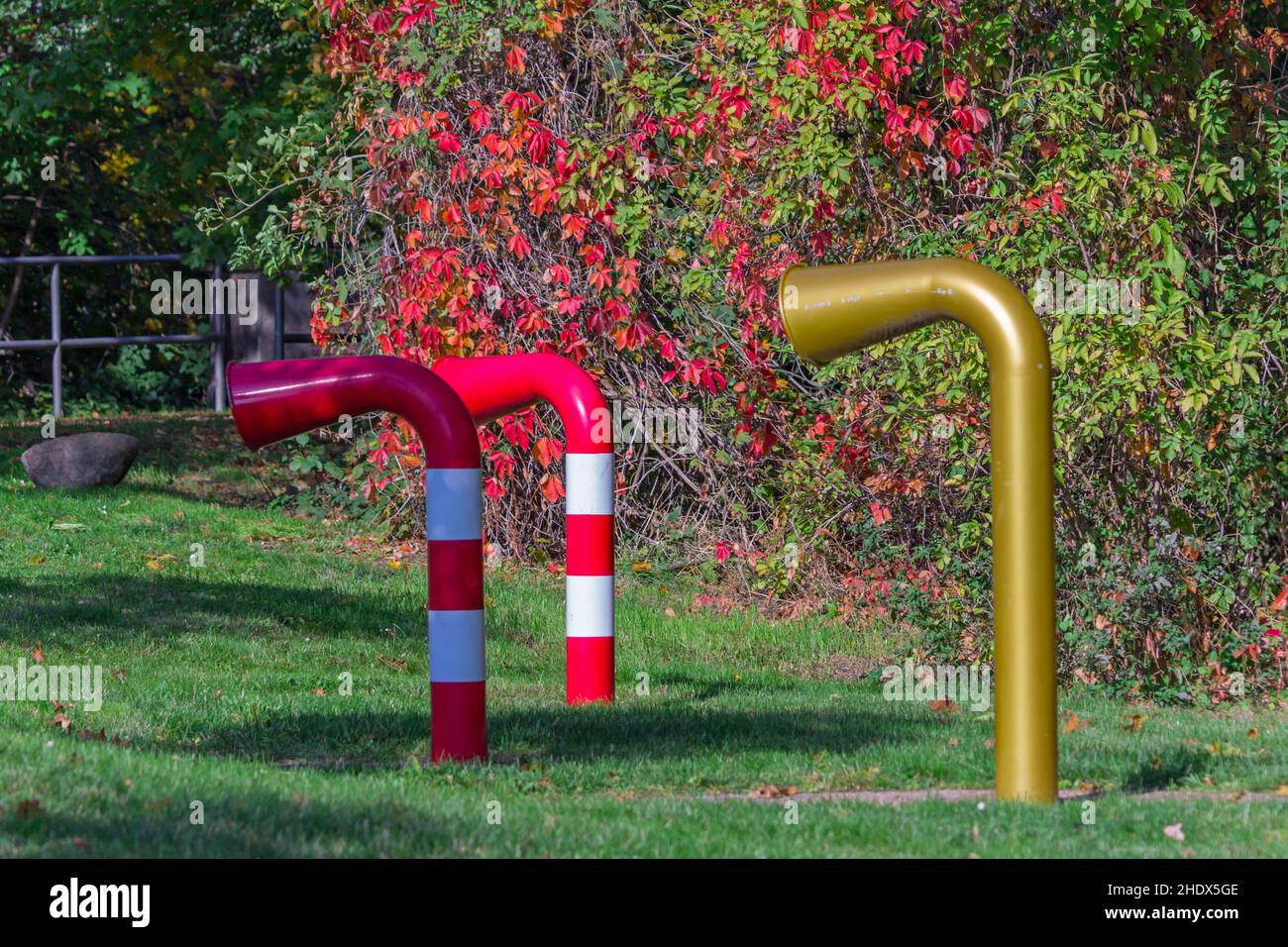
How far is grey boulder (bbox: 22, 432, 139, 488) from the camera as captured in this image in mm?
12383

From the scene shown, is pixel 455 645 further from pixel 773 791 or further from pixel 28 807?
pixel 28 807

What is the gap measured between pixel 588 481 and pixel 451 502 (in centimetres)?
155

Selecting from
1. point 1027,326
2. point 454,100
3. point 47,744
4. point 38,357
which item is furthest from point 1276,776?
point 38,357

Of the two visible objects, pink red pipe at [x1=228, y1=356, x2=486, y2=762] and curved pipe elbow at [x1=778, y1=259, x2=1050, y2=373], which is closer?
curved pipe elbow at [x1=778, y1=259, x2=1050, y2=373]

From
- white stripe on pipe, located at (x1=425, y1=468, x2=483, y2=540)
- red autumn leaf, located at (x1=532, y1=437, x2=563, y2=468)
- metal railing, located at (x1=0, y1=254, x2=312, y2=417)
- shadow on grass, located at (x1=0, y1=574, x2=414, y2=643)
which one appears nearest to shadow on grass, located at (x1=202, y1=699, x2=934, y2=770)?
white stripe on pipe, located at (x1=425, y1=468, x2=483, y2=540)

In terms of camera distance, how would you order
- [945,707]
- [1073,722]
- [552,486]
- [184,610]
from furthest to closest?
1. [552,486]
2. [184,610]
3. [945,707]
4. [1073,722]

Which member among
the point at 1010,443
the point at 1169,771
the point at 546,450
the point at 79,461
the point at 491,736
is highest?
the point at 79,461

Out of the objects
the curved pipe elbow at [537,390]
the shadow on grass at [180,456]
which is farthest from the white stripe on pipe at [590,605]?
the shadow on grass at [180,456]

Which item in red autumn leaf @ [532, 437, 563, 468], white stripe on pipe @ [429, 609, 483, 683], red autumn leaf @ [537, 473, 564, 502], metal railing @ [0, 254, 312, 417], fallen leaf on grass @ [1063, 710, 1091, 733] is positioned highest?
metal railing @ [0, 254, 312, 417]

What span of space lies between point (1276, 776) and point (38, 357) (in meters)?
16.5

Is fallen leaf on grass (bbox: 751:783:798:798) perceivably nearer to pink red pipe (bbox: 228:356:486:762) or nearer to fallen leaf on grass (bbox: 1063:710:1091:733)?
pink red pipe (bbox: 228:356:486:762)

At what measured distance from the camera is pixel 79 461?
12.5m

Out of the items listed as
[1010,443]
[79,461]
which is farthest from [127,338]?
[1010,443]

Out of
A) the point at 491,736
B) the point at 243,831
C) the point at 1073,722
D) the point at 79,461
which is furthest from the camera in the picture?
the point at 79,461
